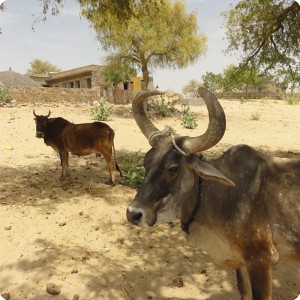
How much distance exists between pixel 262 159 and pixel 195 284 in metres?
2.02

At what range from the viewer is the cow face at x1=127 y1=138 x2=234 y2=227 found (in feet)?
10.6

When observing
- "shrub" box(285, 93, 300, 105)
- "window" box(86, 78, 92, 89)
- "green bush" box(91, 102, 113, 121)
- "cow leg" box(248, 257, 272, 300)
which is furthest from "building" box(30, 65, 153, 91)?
"cow leg" box(248, 257, 272, 300)

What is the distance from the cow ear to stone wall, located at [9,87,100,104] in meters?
24.8

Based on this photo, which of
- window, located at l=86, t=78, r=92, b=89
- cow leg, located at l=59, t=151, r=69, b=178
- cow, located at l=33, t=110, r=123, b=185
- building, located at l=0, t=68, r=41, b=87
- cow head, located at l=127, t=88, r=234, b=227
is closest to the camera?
cow head, located at l=127, t=88, r=234, b=227

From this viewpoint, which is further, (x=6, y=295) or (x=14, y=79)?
(x=14, y=79)

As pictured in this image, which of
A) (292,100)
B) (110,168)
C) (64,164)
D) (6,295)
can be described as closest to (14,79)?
(292,100)

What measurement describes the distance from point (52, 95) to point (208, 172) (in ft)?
89.8

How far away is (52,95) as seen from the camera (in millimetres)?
28703

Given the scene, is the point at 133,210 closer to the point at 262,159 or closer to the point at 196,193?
the point at 196,193

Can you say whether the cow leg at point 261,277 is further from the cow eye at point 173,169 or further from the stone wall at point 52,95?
→ the stone wall at point 52,95

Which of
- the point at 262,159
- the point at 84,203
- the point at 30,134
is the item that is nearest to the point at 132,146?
the point at 30,134

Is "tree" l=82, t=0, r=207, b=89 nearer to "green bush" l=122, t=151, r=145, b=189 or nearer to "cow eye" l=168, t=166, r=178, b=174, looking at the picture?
"green bush" l=122, t=151, r=145, b=189

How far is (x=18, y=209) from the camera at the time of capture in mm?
6676

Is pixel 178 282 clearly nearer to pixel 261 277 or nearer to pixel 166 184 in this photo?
pixel 261 277
